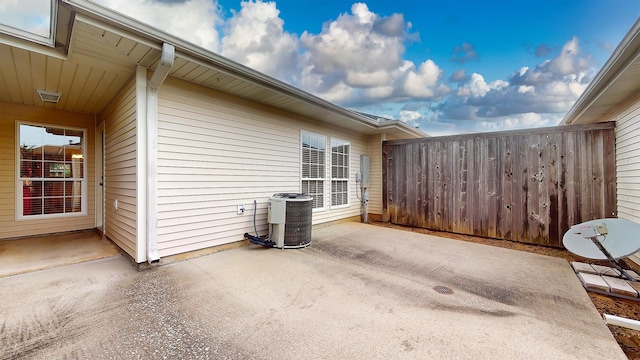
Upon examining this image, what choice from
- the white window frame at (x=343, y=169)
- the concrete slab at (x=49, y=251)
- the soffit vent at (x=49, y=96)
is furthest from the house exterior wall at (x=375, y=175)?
the soffit vent at (x=49, y=96)

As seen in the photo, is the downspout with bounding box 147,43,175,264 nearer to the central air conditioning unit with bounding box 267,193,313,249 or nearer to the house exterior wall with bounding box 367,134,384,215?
the central air conditioning unit with bounding box 267,193,313,249

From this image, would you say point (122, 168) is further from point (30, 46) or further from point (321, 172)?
point (321, 172)

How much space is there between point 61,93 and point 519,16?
9470 mm

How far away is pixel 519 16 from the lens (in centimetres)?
584

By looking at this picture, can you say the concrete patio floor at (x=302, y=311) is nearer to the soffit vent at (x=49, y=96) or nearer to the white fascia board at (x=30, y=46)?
the white fascia board at (x=30, y=46)

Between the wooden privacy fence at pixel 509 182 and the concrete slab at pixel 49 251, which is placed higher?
the wooden privacy fence at pixel 509 182

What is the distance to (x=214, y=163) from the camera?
157 inches

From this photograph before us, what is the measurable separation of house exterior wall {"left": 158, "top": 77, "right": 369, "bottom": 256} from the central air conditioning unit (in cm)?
51

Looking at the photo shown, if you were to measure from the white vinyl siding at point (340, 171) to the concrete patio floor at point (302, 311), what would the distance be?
9.60 ft

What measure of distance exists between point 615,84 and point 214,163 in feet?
19.0

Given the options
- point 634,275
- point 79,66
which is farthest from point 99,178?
point 634,275

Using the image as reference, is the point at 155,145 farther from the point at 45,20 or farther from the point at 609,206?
the point at 609,206

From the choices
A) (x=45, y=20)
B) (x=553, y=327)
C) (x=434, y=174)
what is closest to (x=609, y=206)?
(x=434, y=174)

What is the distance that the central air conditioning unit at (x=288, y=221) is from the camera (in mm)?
4242
